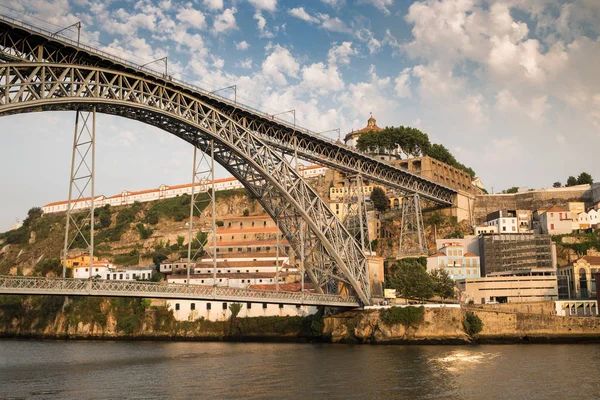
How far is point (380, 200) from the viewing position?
87.3m

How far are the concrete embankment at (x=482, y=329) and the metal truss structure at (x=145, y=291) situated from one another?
2982 mm

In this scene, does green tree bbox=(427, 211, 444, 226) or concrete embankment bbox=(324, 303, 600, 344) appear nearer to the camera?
concrete embankment bbox=(324, 303, 600, 344)

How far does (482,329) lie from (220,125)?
2569 centimetres

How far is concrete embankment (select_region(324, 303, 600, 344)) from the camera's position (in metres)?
48.9

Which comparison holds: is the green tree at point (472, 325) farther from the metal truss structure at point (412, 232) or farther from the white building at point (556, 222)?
the white building at point (556, 222)

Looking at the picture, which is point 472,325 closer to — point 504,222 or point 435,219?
point 504,222

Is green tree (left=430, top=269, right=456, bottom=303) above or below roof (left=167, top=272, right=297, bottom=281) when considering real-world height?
below

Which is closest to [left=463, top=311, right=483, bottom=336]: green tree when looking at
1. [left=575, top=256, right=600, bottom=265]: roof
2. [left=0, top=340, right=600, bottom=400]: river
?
[left=0, top=340, right=600, bottom=400]: river

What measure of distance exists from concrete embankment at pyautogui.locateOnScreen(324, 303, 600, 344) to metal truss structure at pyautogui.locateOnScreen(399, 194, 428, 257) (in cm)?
2052

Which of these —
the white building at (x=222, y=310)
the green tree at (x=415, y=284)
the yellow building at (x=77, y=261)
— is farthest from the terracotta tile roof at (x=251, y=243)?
the green tree at (x=415, y=284)

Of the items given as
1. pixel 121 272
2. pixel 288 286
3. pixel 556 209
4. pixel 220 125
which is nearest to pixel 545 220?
pixel 556 209

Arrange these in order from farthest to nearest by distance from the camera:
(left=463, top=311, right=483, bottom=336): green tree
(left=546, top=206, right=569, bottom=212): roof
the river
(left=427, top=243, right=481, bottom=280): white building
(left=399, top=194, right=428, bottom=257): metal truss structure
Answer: (left=546, top=206, right=569, bottom=212): roof
(left=399, top=194, right=428, bottom=257): metal truss structure
(left=427, top=243, right=481, bottom=280): white building
(left=463, top=311, right=483, bottom=336): green tree
the river

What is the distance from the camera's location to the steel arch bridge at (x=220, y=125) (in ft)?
98.3

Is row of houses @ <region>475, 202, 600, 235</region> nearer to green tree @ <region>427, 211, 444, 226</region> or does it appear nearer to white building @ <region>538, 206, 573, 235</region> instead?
white building @ <region>538, 206, 573, 235</region>
